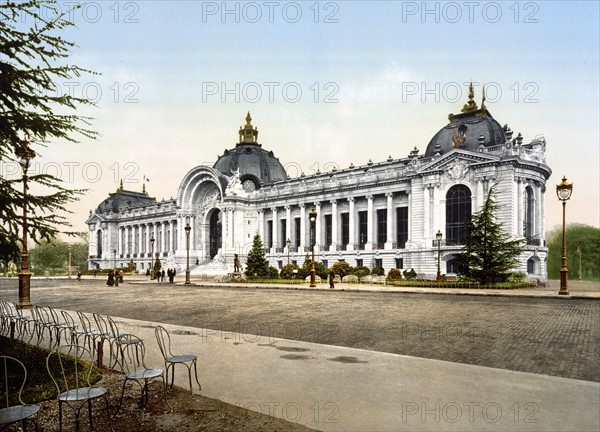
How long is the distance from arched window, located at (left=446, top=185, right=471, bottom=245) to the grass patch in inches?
1661

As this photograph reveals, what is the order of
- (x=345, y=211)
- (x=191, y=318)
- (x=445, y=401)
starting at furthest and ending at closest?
(x=345, y=211)
(x=191, y=318)
(x=445, y=401)

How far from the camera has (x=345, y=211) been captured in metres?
59.8

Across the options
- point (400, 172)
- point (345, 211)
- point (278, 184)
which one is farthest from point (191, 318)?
point (278, 184)

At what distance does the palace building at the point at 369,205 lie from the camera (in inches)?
1730

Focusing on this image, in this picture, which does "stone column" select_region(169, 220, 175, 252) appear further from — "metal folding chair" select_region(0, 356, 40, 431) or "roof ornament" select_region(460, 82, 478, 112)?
"metal folding chair" select_region(0, 356, 40, 431)

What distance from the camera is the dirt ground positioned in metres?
5.41

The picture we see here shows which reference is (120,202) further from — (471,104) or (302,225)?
(471,104)

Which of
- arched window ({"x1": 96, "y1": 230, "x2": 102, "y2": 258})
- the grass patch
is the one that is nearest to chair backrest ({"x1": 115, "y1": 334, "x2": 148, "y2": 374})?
the grass patch

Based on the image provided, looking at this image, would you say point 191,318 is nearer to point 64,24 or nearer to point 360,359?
point 360,359

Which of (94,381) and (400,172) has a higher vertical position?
(400,172)

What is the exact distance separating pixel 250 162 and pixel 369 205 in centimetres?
2583

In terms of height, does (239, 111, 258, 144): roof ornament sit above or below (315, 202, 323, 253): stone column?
above

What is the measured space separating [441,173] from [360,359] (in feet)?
136

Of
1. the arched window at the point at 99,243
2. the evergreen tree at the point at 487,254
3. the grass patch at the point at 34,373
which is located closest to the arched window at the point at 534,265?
the evergreen tree at the point at 487,254
